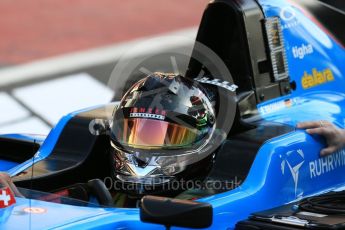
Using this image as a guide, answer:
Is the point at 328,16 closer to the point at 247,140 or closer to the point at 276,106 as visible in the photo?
the point at 276,106

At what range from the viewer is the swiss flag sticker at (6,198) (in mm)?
3766

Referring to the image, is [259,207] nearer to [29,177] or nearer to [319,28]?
[29,177]

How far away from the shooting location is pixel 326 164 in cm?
461

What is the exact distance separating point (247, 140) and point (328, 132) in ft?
1.46

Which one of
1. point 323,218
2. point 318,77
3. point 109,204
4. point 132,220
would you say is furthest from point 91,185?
point 318,77

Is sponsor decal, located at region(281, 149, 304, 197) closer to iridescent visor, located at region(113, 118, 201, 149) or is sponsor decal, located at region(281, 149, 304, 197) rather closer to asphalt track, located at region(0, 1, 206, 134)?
iridescent visor, located at region(113, 118, 201, 149)

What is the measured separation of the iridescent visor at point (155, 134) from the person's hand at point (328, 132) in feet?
2.12

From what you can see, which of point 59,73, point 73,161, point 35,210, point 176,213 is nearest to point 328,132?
point 73,161

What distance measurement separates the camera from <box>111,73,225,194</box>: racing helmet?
421 centimetres

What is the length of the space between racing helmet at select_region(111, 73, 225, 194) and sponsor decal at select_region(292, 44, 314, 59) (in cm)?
97

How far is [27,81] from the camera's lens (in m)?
9.14

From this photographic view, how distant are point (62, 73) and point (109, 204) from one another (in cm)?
542

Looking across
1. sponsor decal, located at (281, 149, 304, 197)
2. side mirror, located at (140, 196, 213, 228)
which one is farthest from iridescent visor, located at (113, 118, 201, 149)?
side mirror, located at (140, 196, 213, 228)

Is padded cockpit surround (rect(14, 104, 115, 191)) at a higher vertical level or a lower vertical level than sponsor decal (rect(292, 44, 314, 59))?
lower
